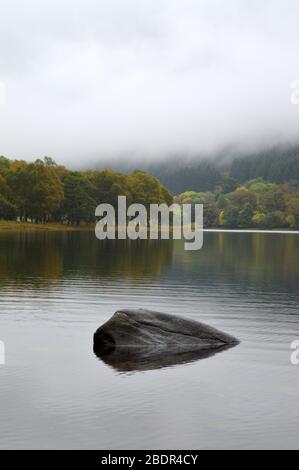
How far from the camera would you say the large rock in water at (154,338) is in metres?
27.8

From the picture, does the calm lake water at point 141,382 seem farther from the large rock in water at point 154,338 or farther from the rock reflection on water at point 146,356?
the large rock in water at point 154,338

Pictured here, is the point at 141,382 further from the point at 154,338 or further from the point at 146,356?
the point at 154,338

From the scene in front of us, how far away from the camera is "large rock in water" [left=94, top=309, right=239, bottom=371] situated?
2783 centimetres

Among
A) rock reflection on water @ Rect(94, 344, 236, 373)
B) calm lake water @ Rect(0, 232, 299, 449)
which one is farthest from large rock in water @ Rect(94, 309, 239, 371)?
calm lake water @ Rect(0, 232, 299, 449)

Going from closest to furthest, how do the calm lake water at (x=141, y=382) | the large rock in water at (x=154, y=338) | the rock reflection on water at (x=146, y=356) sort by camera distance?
the calm lake water at (x=141, y=382)
the rock reflection on water at (x=146, y=356)
the large rock in water at (x=154, y=338)

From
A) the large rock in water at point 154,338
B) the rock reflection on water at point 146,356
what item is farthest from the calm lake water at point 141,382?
the large rock in water at point 154,338

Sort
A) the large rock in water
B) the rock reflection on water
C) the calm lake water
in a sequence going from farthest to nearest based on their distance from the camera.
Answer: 1. the large rock in water
2. the rock reflection on water
3. the calm lake water

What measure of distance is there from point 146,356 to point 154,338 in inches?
76.1

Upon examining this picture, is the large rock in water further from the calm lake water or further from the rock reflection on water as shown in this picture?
the calm lake water

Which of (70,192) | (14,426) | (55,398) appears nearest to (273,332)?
(55,398)

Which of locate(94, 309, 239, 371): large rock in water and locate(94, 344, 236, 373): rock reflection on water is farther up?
locate(94, 309, 239, 371): large rock in water

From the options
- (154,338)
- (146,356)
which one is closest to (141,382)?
(146,356)

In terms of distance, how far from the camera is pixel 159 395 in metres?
21.4

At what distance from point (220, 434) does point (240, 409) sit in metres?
2.33
